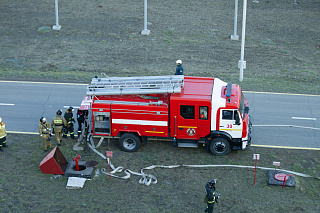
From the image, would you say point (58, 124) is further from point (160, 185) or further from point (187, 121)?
point (187, 121)

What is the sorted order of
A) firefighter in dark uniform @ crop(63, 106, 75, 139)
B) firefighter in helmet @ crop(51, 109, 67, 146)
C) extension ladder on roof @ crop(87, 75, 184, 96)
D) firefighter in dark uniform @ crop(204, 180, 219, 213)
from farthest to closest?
firefighter in dark uniform @ crop(63, 106, 75, 139), firefighter in helmet @ crop(51, 109, 67, 146), extension ladder on roof @ crop(87, 75, 184, 96), firefighter in dark uniform @ crop(204, 180, 219, 213)

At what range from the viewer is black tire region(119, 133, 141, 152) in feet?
58.6

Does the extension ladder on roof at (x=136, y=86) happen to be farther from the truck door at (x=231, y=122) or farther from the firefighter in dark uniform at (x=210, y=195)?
the firefighter in dark uniform at (x=210, y=195)

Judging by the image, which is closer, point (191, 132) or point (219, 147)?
point (191, 132)

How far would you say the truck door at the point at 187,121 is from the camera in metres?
17.2

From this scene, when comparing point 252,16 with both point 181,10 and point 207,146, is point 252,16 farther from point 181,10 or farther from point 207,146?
point 207,146

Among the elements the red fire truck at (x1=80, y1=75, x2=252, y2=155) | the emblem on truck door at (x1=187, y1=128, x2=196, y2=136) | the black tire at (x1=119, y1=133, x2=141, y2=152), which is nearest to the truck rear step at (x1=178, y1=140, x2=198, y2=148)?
the red fire truck at (x1=80, y1=75, x2=252, y2=155)

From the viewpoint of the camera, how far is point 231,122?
677 inches

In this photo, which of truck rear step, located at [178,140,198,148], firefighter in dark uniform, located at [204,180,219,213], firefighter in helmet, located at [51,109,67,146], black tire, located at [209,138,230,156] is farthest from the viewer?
firefighter in helmet, located at [51,109,67,146]

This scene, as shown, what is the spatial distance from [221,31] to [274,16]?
6.76 m

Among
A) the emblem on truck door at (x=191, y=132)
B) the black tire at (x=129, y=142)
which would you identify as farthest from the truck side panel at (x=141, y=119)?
the emblem on truck door at (x=191, y=132)

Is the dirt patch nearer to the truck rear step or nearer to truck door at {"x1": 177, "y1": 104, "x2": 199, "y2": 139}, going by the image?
the truck rear step

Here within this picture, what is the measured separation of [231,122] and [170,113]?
2.42m

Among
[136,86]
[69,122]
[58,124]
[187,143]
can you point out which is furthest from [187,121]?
[58,124]
